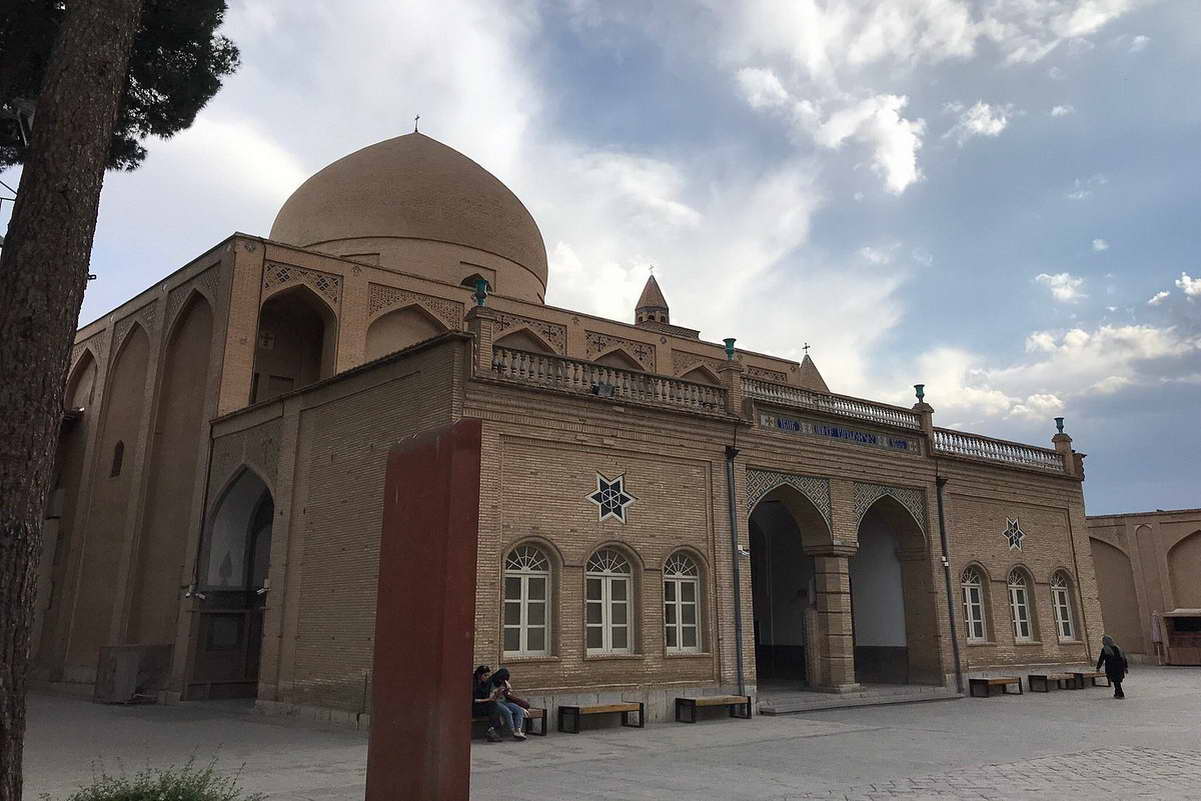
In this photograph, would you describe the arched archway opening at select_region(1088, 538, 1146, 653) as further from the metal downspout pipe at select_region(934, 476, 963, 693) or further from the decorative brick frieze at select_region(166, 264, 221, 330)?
the decorative brick frieze at select_region(166, 264, 221, 330)

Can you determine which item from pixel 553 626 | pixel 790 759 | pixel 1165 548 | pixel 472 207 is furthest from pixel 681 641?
pixel 1165 548

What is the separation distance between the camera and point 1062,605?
2119cm

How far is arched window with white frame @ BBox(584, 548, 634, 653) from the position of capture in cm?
1363

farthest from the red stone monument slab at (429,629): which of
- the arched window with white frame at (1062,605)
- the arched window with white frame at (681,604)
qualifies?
the arched window with white frame at (1062,605)

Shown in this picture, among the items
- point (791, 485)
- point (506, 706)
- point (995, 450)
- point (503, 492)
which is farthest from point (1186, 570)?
point (506, 706)

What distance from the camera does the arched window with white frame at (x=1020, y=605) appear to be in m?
20.0

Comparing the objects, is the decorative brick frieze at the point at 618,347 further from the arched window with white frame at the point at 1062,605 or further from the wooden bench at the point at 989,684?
the arched window with white frame at the point at 1062,605

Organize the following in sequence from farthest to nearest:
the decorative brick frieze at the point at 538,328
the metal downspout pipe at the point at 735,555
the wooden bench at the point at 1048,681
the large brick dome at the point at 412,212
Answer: the large brick dome at the point at 412,212
the decorative brick frieze at the point at 538,328
the wooden bench at the point at 1048,681
the metal downspout pipe at the point at 735,555

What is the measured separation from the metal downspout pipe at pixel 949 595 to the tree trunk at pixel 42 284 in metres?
16.8

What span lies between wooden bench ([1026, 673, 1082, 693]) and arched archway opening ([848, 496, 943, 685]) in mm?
2747

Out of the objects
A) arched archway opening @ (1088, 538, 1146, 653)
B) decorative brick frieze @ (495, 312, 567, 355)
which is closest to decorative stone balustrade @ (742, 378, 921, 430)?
decorative brick frieze @ (495, 312, 567, 355)

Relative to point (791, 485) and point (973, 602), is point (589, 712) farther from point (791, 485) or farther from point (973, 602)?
point (973, 602)

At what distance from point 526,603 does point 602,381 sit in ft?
12.1

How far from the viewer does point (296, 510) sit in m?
15.2
